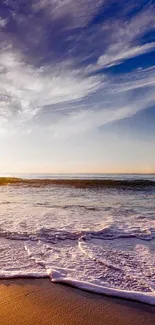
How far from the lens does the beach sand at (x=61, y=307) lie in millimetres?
3174

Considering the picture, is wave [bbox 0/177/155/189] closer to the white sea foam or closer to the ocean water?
the ocean water

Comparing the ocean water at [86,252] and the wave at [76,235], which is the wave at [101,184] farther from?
the wave at [76,235]

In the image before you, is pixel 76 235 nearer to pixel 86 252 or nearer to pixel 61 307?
pixel 86 252

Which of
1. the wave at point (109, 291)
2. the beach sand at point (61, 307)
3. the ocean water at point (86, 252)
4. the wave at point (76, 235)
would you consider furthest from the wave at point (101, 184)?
the beach sand at point (61, 307)

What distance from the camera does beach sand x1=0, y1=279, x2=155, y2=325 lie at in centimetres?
317

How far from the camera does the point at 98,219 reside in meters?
9.52

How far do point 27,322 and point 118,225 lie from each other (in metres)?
5.76

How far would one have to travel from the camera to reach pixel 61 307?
3490 millimetres

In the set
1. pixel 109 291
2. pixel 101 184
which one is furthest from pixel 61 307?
pixel 101 184

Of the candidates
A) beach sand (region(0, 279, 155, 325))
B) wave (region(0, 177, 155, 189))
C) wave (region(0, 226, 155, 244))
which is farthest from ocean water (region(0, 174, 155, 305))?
wave (region(0, 177, 155, 189))

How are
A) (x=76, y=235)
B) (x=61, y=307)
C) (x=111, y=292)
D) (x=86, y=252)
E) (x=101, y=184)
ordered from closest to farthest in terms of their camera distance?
(x=61, y=307) < (x=111, y=292) < (x=86, y=252) < (x=76, y=235) < (x=101, y=184)

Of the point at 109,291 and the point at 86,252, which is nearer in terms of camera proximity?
the point at 109,291

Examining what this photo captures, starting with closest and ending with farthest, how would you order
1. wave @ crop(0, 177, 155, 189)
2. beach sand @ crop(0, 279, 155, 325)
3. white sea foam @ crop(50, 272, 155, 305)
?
beach sand @ crop(0, 279, 155, 325) → white sea foam @ crop(50, 272, 155, 305) → wave @ crop(0, 177, 155, 189)

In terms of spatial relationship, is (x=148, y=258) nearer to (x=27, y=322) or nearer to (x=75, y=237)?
(x=75, y=237)
